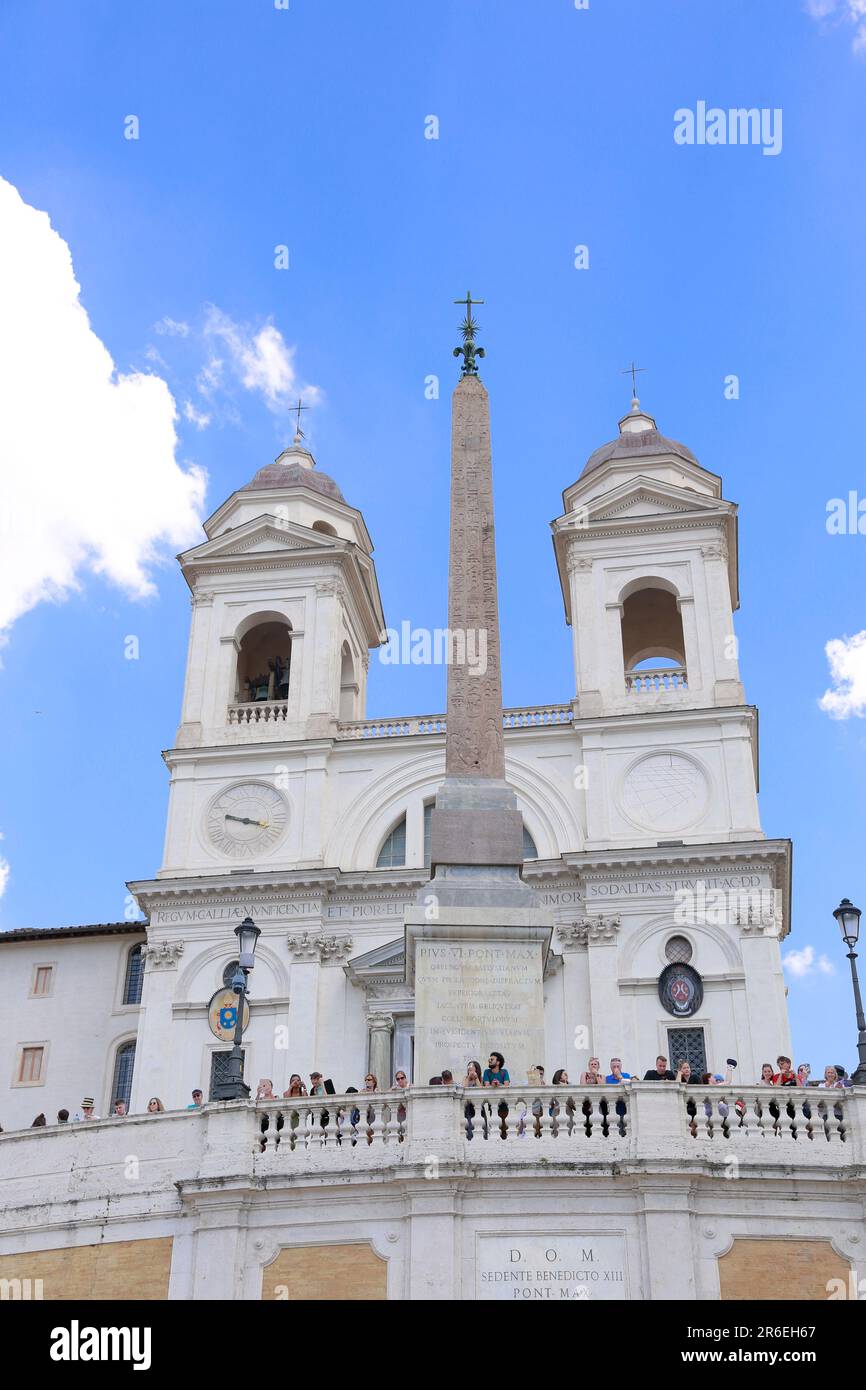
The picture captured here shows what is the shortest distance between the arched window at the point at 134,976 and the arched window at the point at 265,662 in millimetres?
7305

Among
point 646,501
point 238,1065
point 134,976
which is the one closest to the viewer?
point 238,1065

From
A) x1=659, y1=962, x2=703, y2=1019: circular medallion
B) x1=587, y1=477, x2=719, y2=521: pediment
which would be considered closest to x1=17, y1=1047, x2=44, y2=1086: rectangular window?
x1=659, y1=962, x2=703, y2=1019: circular medallion

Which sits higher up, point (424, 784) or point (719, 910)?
point (424, 784)

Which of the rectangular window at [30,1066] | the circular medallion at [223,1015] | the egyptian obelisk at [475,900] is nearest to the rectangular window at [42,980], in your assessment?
the rectangular window at [30,1066]

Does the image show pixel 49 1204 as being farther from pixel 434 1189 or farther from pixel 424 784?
pixel 424 784

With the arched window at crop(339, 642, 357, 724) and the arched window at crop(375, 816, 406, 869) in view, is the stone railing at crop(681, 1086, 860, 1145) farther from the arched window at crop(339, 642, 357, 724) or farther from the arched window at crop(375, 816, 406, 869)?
the arched window at crop(339, 642, 357, 724)

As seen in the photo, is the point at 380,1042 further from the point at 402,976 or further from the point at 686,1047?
the point at 686,1047

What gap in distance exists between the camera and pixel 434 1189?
1658 cm

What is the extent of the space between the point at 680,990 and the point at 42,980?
56.2ft

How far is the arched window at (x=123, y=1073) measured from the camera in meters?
38.9

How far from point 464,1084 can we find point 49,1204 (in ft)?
Result: 16.5

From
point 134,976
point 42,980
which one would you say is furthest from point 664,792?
point 42,980

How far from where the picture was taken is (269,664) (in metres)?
43.8
